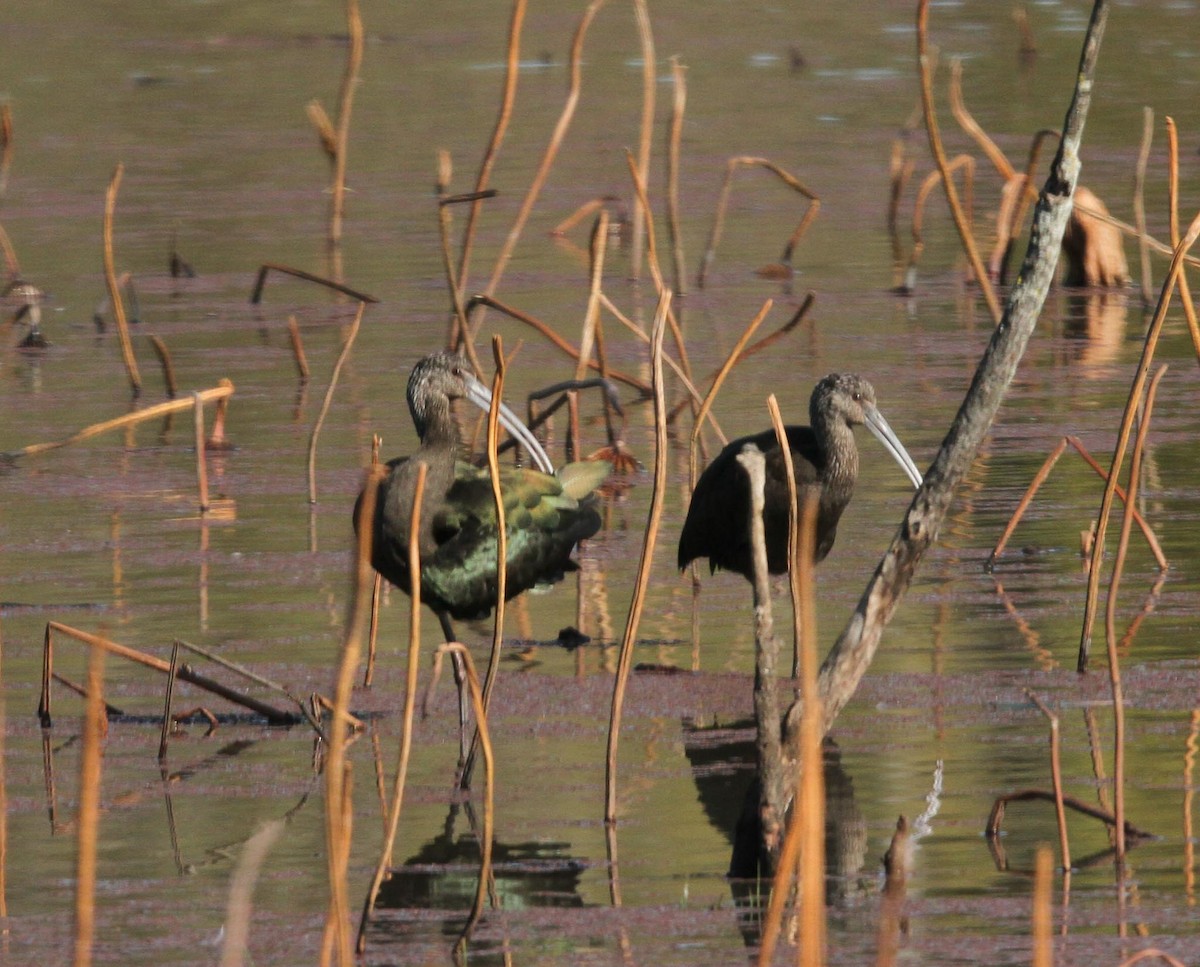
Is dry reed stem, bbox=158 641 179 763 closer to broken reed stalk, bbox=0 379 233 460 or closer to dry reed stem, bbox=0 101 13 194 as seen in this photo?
broken reed stalk, bbox=0 379 233 460

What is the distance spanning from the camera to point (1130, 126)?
2008 cm

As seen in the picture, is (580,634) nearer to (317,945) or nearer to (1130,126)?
(317,945)

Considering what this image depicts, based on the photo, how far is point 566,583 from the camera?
8227 millimetres

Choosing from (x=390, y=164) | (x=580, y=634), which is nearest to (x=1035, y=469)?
(x=580, y=634)

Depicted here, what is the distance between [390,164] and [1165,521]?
1211 centimetres

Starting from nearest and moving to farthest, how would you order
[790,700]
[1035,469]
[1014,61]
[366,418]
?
[790,700], [1035,469], [366,418], [1014,61]

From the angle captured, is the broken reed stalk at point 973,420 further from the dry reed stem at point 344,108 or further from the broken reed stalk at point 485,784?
the dry reed stem at point 344,108

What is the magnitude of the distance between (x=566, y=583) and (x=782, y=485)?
3.17 ft

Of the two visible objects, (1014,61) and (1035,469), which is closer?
(1035,469)

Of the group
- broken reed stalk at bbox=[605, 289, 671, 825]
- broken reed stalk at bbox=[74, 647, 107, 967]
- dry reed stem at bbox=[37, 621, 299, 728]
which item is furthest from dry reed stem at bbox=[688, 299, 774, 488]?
broken reed stalk at bbox=[74, 647, 107, 967]

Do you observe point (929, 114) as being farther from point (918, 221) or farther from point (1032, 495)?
point (918, 221)

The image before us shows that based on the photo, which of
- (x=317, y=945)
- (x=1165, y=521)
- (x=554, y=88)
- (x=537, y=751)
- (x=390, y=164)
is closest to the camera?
(x=317, y=945)

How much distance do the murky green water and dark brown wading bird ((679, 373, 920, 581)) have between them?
219 millimetres

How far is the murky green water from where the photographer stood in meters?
5.05
